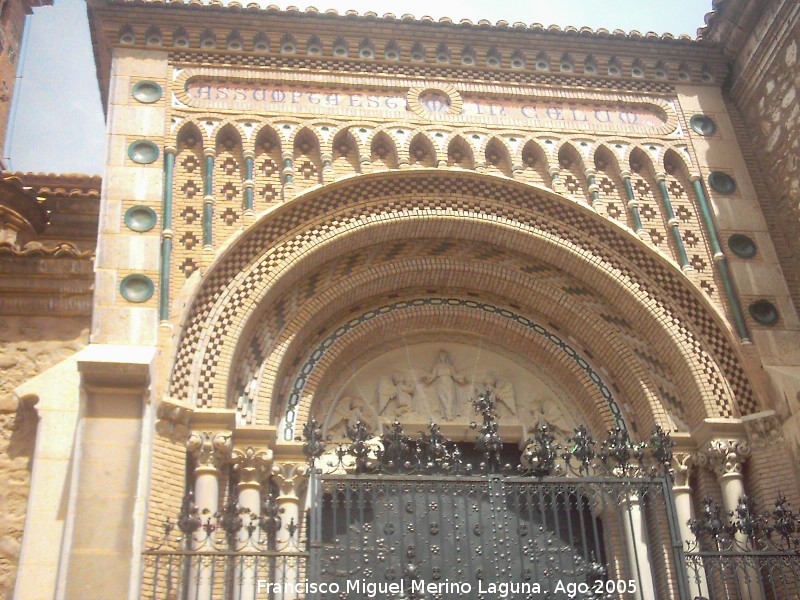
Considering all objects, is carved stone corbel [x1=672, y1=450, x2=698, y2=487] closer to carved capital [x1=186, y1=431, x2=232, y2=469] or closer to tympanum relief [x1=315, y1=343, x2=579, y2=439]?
tympanum relief [x1=315, y1=343, x2=579, y2=439]

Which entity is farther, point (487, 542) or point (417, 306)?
point (417, 306)

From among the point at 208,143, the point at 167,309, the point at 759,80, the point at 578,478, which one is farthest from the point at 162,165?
the point at 759,80

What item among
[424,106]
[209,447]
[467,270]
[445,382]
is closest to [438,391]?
[445,382]

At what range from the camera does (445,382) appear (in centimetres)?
1063

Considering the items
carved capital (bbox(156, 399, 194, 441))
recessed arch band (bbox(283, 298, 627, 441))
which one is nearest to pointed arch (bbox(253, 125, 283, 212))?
recessed arch band (bbox(283, 298, 627, 441))

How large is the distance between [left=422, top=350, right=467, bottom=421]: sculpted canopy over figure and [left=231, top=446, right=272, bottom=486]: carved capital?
85.5 inches

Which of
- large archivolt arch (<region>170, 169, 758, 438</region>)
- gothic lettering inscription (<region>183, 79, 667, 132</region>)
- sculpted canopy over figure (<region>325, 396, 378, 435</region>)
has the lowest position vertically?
sculpted canopy over figure (<region>325, 396, 378, 435</region>)

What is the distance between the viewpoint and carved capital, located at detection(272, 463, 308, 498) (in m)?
9.22

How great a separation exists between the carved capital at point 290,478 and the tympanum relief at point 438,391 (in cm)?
93

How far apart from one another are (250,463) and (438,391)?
240cm

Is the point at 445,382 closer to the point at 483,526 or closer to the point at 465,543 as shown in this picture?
the point at 465,543

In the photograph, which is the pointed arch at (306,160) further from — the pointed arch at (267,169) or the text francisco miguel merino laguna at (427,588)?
the text francisco miguel merino laguna at (427,588)

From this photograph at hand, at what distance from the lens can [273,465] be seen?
9297 millimetres

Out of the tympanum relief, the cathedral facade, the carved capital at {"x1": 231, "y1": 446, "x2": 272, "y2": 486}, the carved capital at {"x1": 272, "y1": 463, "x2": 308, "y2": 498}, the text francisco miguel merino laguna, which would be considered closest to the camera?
the text francisco miguel merino laguna
